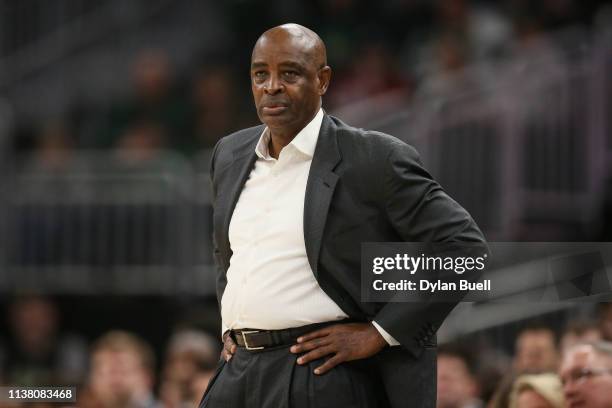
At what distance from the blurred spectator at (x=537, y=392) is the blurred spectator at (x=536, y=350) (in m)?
0.56

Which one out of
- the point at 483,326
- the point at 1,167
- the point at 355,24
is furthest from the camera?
the point at 355,24

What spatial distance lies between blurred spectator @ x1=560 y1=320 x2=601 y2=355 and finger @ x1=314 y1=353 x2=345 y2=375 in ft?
4.83

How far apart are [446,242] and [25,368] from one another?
5.76 meters

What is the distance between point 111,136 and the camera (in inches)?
448

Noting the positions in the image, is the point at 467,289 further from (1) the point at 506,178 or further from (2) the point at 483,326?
(1) the point at 506,178

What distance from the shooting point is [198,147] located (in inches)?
426

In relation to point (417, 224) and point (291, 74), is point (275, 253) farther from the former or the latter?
point (291, 74)

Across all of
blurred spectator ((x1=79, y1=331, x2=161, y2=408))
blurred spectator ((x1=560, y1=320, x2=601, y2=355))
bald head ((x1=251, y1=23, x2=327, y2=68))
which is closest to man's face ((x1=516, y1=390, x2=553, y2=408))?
blurred spectator ((x1=560, y1=320, x2=601, y2=355))

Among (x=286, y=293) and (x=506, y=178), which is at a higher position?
(x=506, y=178)

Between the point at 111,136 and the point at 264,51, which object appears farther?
the point at 111,136

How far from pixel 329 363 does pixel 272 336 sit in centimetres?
20

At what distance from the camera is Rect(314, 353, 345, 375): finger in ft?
13.3

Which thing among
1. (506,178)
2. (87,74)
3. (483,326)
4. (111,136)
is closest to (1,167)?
(111,136)

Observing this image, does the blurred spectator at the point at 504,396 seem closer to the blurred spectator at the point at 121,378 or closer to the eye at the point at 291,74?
the eye at the point at 291,74
